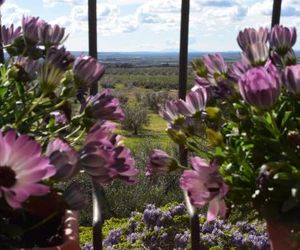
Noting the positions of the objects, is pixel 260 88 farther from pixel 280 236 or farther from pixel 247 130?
pixel 280 236

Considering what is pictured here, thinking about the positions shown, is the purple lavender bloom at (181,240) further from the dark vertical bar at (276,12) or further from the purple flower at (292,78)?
the purple flower at (292,78)

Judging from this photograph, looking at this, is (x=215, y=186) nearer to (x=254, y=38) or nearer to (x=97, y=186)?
(x=97, y=186)

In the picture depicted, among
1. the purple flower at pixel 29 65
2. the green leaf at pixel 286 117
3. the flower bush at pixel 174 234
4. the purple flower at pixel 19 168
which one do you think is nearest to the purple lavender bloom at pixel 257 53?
the green leaf at pixel 286 117

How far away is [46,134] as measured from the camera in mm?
929

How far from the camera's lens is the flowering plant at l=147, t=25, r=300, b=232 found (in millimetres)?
841

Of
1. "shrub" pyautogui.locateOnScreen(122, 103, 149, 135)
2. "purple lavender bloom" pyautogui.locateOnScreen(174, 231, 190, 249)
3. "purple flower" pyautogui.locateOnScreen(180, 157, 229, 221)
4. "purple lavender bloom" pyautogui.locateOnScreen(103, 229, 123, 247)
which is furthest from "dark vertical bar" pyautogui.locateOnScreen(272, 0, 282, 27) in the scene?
"shrub" pyautogui.locateOnScreen(122, 103, 149, 135)

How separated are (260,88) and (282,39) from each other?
0.26 metres

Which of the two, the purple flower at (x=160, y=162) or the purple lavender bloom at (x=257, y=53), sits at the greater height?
the purple lavender bloom at (x=257, y=53)

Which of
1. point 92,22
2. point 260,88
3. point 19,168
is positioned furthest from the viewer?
point 92,22

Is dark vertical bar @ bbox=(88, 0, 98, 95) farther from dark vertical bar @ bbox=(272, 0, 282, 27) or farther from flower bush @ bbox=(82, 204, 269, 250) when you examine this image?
flower bush @ bbox=(82, 204, 269, 250)

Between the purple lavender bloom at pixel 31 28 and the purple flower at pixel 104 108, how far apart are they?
0.60ft

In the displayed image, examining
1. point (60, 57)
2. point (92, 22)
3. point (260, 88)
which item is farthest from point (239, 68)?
point (92, 22)

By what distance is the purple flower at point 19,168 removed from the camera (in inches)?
26.5

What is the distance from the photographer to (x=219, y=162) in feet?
2.93
